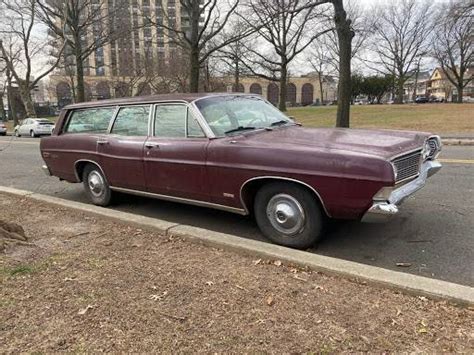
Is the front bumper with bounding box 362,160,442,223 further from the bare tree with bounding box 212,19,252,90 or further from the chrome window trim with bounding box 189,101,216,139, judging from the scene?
the bare tree with bounding box 212,19,252,90

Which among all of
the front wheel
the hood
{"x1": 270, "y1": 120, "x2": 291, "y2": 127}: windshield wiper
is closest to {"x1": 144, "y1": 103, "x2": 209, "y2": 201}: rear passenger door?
the hood

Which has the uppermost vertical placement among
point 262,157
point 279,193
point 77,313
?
point 262,157

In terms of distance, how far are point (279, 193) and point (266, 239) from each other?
627 millimetres

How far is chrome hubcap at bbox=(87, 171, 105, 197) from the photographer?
6.11 meters

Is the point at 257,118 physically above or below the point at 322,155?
above

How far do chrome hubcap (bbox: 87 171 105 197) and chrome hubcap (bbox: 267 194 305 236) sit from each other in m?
2.90

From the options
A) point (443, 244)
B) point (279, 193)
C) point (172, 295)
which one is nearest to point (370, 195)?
point (279, 193)

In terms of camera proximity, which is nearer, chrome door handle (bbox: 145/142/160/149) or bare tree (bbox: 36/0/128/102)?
chrome door handle (bbox: 145/142/160/149)

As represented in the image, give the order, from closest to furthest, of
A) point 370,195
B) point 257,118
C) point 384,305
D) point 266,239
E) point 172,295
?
point 384,305
point 172,295
point 370,195
point 266,239
point 257,118

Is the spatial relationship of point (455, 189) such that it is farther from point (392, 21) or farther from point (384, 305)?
point (392, 21)

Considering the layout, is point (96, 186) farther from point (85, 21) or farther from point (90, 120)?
point (85, 21)

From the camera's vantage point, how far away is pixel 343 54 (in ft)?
50.1

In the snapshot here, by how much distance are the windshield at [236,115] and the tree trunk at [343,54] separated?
35.5 ft

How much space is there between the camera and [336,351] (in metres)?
2.41
